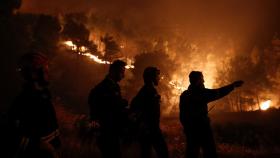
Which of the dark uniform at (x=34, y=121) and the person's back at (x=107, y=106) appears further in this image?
the person's back at (x=107, y=106)

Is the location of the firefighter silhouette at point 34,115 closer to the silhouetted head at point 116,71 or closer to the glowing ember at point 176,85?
the silhouetted head at point 116,71

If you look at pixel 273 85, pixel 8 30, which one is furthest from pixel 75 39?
pixel 273 85

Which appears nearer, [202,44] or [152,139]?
[152,139]

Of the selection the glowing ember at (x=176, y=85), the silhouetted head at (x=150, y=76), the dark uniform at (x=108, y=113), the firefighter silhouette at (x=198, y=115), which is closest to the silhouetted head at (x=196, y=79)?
the firefighter silhouette at (x=198, y=115)

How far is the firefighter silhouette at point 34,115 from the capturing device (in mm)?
4133

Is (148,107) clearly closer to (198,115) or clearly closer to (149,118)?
(149,118)

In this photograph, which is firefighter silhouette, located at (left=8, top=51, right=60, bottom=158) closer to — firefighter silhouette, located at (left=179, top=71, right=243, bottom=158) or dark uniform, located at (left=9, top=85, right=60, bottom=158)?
dark uniform, located at (left=9, top=85, right=60, bottom=158)

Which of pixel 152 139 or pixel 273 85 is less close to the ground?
pixel 273 85

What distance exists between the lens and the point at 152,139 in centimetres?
714

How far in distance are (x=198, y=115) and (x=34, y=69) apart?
3.81 metres

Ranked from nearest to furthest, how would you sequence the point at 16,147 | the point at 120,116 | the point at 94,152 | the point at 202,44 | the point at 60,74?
the point at 16,147
the point at 120,116
the point at 94,152
the point at 60,74
the point at 202,44

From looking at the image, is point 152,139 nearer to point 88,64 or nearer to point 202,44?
point 88,64

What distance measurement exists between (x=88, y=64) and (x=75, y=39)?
6.27 m

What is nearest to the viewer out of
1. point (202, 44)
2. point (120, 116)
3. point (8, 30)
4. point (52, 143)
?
point (52, 143)
